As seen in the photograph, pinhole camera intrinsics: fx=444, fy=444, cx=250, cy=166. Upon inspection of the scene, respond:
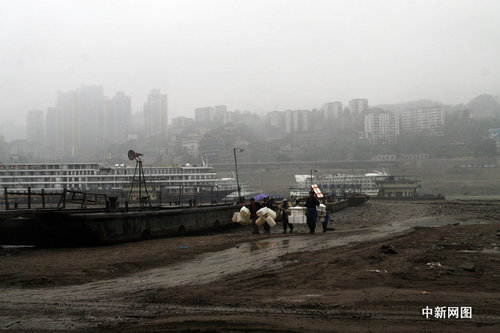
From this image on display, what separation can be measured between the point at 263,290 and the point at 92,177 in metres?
58.0

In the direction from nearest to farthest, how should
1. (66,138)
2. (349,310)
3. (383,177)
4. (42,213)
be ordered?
(349,310), (42,213), (383,177), (66,138)

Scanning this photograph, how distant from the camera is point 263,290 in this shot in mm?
7059

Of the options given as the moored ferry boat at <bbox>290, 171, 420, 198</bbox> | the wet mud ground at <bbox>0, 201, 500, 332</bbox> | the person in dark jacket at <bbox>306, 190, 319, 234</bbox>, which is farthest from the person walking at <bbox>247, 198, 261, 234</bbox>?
the moored ferry boat at <bbox>290, 171, 420, 198</bbox>

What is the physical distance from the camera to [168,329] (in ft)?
16.9

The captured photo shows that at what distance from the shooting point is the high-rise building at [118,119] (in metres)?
157

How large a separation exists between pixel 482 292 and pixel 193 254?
8.13m

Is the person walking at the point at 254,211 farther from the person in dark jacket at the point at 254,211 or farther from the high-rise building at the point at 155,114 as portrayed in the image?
the high-rise building at the point at 155,114

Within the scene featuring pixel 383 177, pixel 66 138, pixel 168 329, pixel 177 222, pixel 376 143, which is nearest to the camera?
pixel 168 329

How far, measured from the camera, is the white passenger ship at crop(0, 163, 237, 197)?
5750 cm

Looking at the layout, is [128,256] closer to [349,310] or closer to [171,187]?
[349,310]

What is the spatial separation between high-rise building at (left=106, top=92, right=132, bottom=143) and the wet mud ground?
15161 cm

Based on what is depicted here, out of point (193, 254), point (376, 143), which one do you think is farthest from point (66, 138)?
point (193, 254)

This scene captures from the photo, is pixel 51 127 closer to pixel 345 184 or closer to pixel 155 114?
pixel 155 114

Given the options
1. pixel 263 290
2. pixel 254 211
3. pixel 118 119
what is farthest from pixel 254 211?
pixel 118 119
